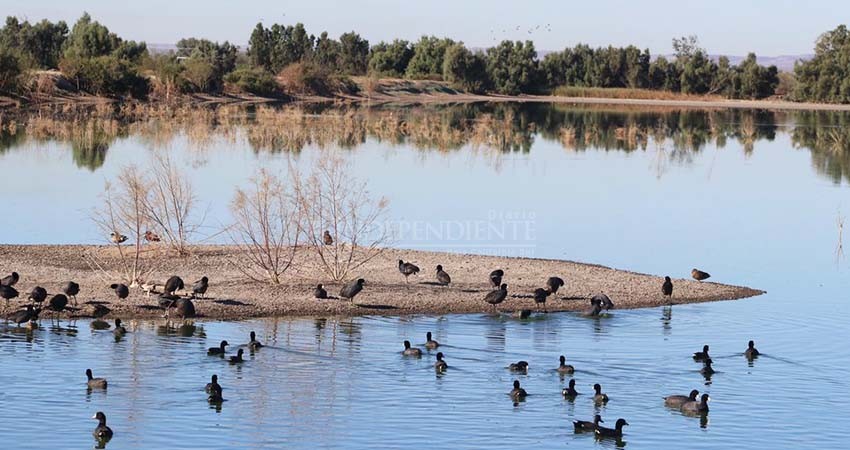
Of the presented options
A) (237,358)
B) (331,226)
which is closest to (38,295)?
(237,358)

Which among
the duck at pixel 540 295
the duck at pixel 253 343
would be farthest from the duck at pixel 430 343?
the duck at pixel 540 295

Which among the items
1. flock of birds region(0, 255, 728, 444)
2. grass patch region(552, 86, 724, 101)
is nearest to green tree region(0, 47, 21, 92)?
flock of birds region(0, 255, 728, 444)

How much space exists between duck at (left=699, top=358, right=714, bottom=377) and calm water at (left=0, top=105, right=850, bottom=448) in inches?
11.4

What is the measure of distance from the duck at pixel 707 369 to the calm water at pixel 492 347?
11.4 inches

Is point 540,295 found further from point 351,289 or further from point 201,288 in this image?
point 201,288

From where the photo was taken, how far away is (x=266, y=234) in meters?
27.0

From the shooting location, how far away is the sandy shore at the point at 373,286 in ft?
83.7

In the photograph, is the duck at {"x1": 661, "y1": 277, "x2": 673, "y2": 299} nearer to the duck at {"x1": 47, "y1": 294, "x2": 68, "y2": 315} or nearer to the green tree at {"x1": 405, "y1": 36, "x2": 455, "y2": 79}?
the duck at {"x1": 47, "y1": 294, "x2": 68, "y2": 315}

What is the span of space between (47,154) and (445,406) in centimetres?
3970

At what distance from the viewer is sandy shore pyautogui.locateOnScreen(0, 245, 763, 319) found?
1005 inches

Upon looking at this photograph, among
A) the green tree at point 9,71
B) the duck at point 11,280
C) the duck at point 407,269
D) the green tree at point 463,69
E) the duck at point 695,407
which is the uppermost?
the green tree at point 463,69

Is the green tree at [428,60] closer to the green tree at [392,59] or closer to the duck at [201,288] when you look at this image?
the green tree at [392,59]

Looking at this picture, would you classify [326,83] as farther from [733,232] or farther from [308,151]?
[733,232]

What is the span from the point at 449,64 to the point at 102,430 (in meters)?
127
